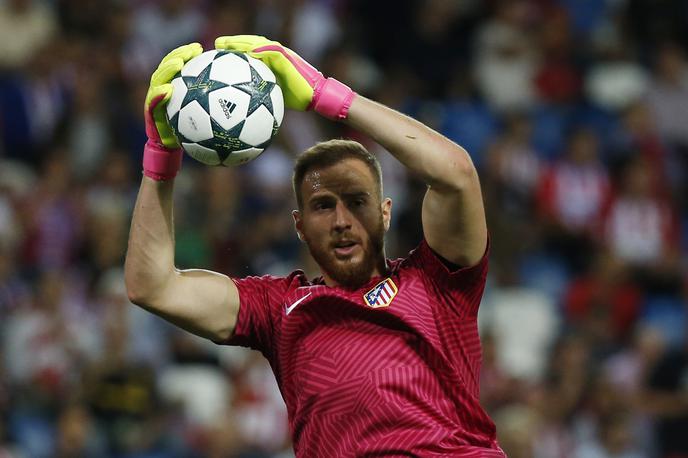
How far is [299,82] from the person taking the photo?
440 centimetres

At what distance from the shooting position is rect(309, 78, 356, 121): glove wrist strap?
14.3ft

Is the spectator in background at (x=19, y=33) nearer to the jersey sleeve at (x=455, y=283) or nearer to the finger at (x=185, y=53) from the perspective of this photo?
the finger at (x=185, y=53)

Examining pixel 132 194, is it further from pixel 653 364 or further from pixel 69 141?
pixel 653 364

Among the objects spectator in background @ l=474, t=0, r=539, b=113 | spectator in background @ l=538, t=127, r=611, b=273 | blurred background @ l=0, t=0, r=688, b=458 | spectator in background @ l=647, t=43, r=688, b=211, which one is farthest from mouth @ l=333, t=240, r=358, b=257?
spectator in background @ l=647, t=43, r=688, b=211

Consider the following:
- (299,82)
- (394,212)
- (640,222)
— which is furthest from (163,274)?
(640,222)

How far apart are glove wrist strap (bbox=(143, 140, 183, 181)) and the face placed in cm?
→ 48

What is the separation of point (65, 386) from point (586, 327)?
421cm

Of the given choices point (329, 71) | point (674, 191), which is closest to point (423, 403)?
point (329, 71)

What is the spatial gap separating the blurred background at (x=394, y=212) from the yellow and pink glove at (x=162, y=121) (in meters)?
4.31

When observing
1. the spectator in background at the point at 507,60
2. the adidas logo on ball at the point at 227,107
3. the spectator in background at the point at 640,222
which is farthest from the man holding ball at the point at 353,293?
the spectator in background at the point at 507,60

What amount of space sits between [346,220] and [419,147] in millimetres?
406

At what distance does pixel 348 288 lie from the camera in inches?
182

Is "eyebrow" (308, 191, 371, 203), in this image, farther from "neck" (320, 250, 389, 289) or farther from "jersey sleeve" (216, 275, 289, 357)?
"jersey sleeve" (216, 275, 289, 357)

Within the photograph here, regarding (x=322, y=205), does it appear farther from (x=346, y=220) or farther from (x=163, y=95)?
(x=163, y=95)
